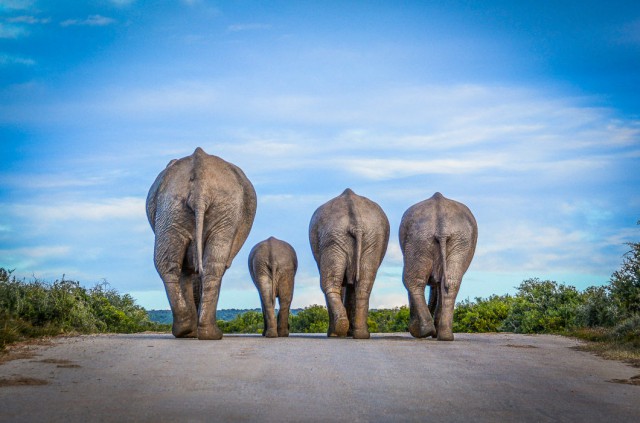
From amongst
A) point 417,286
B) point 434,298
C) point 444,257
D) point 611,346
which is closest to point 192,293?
point 417,286

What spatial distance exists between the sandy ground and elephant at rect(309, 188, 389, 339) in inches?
199

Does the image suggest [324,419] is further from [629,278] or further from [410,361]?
[629,278]

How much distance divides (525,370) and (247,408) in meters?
4.54

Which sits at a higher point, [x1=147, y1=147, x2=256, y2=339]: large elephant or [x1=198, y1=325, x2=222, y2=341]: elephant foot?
[x1=147, y1=147, x2=256, y2=339]: large elephant

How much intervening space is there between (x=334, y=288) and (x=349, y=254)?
2.68 feet

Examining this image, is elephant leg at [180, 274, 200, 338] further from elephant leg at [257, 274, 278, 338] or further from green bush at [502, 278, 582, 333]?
green bush at [502, 278, 582, 333]

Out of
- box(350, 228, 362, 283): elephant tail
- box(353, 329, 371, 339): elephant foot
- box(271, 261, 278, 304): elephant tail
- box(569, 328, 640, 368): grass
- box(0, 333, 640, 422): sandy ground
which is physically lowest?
box(0, 333, 640, 422): sandy ground

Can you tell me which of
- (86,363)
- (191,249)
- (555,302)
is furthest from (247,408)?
(555,302)

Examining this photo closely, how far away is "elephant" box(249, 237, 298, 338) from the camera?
59.7 ft

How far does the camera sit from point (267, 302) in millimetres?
18188

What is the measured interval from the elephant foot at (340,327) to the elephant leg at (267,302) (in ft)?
4.54

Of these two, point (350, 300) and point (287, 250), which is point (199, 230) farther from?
point (350, 300)

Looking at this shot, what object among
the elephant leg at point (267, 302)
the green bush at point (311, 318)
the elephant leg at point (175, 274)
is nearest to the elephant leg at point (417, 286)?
the elephant leg at point (267, 302)

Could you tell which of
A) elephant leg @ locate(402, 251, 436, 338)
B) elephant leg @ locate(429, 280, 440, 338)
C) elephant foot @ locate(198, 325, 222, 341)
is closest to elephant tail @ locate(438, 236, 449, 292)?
elephant leg @ locate(402, 251, 436, 338)
